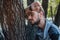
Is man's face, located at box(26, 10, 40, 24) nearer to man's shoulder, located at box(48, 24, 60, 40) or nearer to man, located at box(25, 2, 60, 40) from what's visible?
man, located at box(25, 2, 60, 40)

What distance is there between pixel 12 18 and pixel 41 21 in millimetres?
297

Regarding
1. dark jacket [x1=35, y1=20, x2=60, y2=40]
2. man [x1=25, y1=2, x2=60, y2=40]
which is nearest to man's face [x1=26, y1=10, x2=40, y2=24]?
man [x1=25, y1=2, x2=60, y2=40]

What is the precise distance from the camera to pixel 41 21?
2027 millimetres

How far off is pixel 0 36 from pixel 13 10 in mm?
551

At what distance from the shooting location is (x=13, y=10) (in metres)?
1.92

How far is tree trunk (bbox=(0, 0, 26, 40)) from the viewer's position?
1919mm

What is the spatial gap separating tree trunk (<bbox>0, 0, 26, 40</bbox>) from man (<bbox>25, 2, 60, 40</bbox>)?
0.28 feet

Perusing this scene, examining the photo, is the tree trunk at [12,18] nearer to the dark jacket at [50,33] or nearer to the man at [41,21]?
the man at [41,21]

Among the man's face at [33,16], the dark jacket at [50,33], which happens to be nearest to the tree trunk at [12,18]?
the man's face at [33,16]

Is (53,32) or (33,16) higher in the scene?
(33,16)

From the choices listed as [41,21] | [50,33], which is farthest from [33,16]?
[50,33]

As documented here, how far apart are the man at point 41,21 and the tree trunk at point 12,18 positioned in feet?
0.28

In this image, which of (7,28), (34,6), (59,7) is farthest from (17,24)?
(59,7)

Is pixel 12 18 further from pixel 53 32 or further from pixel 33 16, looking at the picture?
pixel 53 32
